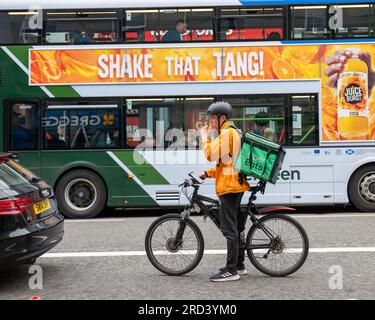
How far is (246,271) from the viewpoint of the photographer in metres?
5.97

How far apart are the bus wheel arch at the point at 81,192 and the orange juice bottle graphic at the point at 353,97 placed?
4.89 m

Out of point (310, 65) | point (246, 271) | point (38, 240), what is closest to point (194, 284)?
point (246, 271)

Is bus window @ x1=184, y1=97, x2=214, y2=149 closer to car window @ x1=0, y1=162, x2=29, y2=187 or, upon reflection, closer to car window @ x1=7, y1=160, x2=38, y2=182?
car window @ x1=7, y1=160, x2=38, y2=182

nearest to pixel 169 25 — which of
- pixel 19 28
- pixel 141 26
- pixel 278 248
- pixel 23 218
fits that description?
pixel 141 26

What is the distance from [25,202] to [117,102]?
5.47 m

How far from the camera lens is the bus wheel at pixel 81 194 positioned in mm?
10672

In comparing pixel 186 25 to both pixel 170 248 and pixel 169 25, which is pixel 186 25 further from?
pixel 170 248

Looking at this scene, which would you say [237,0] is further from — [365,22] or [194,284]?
[194,284]

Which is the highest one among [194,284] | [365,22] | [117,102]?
[365,22]

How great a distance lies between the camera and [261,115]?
10672 mm

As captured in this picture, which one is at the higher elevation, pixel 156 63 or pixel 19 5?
pixel 19 5

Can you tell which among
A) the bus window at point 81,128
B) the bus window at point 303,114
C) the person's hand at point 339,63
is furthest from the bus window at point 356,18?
the bus window at point 81,128

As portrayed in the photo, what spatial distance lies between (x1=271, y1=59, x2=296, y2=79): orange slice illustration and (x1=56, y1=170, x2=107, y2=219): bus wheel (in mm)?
4061

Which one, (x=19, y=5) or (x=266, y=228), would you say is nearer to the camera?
(x=266, y=228)
